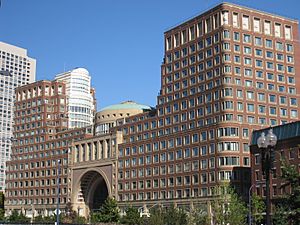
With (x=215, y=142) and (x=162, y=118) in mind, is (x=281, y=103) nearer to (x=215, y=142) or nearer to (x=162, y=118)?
(x=215, y=142)

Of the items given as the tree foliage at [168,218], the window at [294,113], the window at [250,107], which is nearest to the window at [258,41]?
the window at [250,107]

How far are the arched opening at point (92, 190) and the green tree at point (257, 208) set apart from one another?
243 ft

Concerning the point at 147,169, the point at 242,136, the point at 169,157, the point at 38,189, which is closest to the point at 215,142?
the point at 242,136

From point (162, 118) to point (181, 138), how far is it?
34.6 ft

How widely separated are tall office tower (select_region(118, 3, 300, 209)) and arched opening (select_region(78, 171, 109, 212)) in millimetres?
31699

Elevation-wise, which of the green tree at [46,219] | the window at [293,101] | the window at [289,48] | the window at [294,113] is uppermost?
the window at [289,48]

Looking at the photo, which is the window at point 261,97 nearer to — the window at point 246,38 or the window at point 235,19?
the window at point 246,38

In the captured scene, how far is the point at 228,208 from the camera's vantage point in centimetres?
11362

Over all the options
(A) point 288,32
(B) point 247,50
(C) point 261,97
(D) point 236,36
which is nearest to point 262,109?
(C) point 261,97

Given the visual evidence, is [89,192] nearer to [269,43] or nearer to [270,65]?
[270,65]

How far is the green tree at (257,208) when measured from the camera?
11354cm

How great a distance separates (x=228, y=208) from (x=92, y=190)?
3139 inches

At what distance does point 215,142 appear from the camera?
129875 mm

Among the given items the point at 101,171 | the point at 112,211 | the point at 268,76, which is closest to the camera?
the point at 268,76
